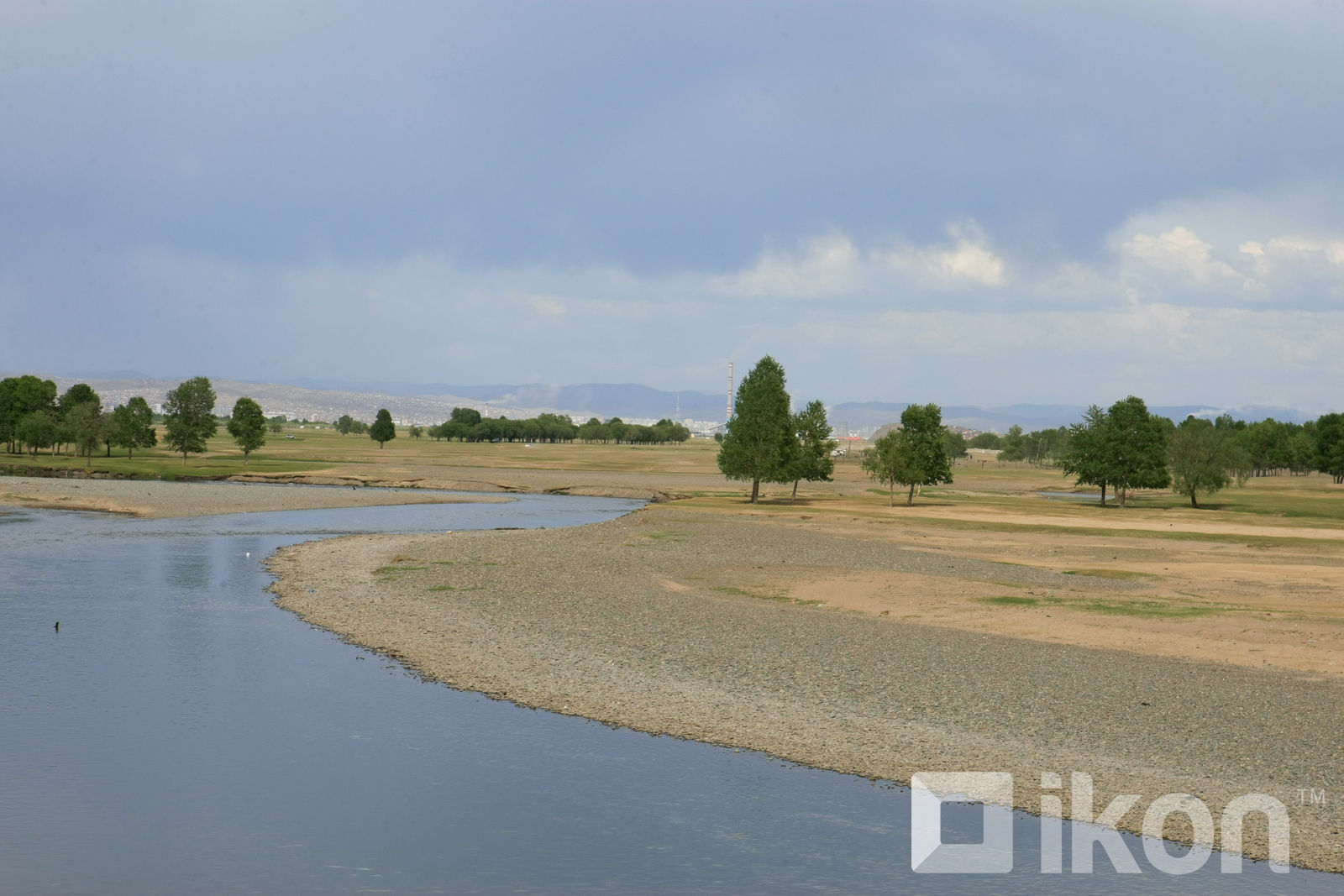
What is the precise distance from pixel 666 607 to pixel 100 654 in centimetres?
1754

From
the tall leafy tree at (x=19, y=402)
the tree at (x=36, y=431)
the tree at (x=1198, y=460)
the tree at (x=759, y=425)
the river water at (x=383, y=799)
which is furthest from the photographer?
the tall leafy tree at (x=19, y=402)

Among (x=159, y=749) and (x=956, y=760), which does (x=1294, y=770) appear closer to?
(x=956, y=760)

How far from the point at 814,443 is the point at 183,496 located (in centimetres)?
6007

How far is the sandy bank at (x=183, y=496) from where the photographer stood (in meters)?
82.2

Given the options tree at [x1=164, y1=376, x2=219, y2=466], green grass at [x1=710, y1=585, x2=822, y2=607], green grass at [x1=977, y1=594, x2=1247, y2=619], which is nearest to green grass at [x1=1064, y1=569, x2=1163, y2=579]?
green grass at [x1=977, y1=594, x2=1247, y2=619]

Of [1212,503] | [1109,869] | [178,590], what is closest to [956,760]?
[1109,869]

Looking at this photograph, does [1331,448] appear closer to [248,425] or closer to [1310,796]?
[248,425]

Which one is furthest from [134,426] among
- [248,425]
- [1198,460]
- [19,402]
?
[1198,460]

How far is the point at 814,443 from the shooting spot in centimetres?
10606

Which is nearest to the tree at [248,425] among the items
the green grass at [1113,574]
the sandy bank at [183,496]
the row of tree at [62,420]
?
the row of tree at [62,420]

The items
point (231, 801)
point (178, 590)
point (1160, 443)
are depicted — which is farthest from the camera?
point (1160, 443)

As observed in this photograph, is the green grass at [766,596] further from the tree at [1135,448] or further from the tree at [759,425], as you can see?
the tree at [1135,448]

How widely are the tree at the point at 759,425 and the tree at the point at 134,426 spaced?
90083mm

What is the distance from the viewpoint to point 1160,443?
103 meters
